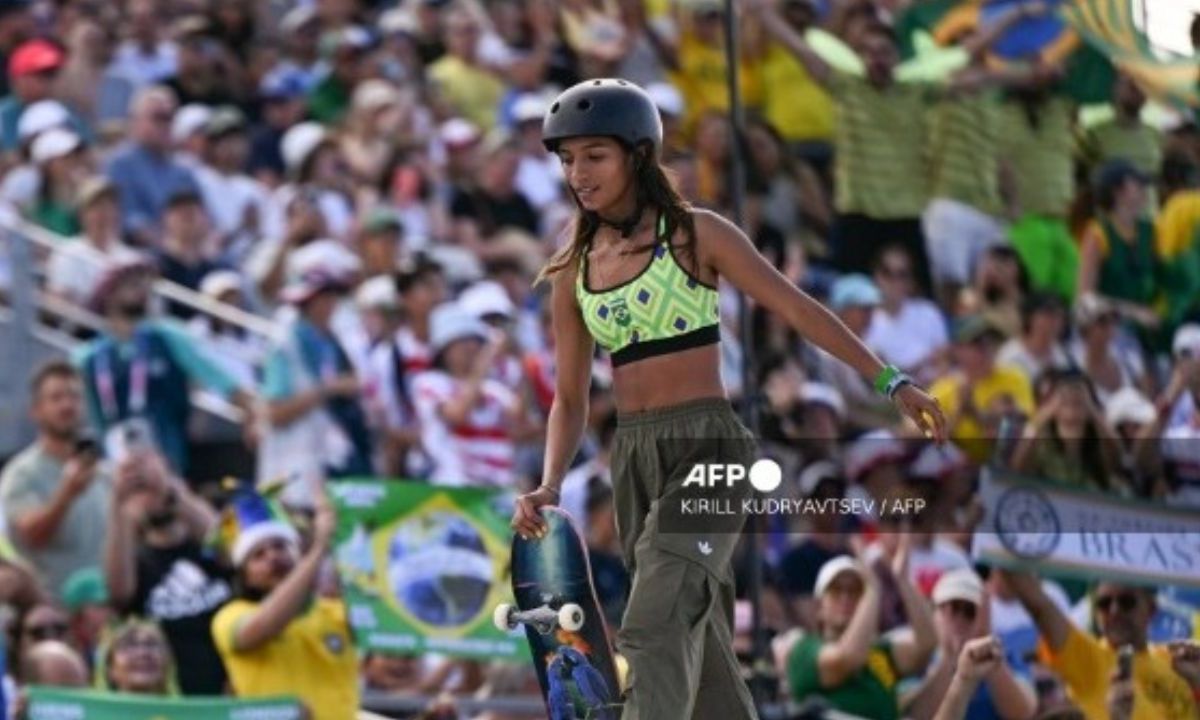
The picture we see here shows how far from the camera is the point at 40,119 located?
635 inches

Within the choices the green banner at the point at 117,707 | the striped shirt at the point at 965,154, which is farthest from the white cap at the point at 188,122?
the green banner at the point at 117,707

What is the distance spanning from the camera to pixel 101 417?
47.1 feet

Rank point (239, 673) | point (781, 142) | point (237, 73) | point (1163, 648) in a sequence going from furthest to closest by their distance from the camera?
point (237, 73), point (781, 142), point (239, 673), point (1163, 648)

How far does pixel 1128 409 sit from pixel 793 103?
369 cm

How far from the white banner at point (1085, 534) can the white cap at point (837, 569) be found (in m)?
0.99

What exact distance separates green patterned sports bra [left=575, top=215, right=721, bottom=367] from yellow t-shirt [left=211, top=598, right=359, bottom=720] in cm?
380

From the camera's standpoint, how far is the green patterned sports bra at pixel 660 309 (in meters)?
8.79

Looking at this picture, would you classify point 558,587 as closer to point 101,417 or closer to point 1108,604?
point 1108,604

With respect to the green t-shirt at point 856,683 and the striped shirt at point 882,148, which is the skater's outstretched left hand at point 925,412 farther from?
the striped shirt at point 882,148

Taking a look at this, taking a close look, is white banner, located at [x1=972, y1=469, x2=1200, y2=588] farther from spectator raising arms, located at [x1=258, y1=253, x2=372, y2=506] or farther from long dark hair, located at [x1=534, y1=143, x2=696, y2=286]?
spectator raising arms, located at [x1=258, y1=253, x2=372, y2=506]

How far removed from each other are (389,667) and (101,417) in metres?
2.08

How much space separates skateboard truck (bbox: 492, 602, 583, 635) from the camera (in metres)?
9.06

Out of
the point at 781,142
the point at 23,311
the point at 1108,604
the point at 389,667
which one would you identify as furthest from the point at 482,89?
the point at 1108,604
